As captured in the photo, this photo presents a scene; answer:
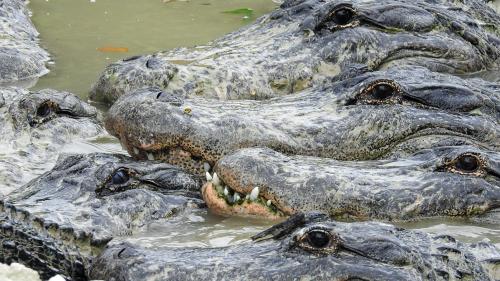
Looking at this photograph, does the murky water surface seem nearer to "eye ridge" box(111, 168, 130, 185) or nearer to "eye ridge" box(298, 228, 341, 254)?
"eye ridge" box(111, 168, 130, 185)

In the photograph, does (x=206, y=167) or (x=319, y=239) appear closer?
(x=319, y=239)

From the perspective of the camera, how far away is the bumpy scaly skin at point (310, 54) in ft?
33.0

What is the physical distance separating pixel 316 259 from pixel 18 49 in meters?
7.68

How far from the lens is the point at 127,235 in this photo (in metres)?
6.84

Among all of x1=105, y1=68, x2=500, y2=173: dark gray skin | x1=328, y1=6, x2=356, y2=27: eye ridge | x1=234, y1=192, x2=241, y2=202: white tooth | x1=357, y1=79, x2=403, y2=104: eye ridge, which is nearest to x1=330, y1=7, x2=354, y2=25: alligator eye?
x1=328, y1=6, x2=356, y2=27: eye ridge

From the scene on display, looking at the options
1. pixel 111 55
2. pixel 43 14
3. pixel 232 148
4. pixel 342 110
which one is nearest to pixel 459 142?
pixel 342 110

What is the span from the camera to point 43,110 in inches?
366

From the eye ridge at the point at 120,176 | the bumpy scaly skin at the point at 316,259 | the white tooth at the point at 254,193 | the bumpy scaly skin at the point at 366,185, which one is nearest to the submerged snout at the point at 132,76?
the eye ridge at the point at 120,176

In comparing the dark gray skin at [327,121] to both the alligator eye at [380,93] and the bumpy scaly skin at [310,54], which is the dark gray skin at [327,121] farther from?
the bumpy scaly skin at [310,54]

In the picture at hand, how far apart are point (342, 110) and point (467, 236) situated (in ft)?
5.88

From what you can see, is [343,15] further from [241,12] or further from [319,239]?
[319,239]

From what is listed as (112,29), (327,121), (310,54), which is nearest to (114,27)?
(112,29)

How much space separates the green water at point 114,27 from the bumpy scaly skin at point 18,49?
149 mm

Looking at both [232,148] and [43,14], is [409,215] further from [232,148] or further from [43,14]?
[43,14]
